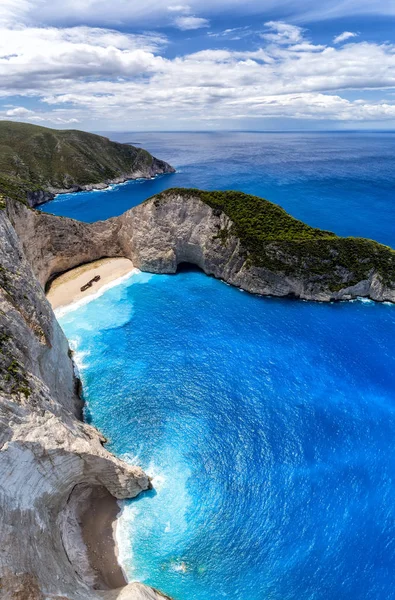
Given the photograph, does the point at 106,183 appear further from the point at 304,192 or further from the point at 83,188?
A: the point at 304,192

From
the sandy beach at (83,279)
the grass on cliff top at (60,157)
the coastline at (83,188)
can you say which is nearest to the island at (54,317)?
the sandy beach at (83,279)

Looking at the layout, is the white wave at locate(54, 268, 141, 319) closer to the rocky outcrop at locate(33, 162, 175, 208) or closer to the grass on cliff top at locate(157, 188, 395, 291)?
the grass on cliff top at locate(157, 188, 395, 291)

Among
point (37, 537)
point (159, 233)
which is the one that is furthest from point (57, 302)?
point (37, 537)

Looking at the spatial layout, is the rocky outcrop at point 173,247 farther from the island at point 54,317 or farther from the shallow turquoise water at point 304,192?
the shallow turquoise water at point 304,192

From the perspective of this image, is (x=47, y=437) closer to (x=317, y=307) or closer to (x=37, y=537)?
(x=37, y=537)

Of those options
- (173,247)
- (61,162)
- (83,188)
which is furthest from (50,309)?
(61,162)

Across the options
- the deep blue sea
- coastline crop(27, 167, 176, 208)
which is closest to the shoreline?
the deep blue sea

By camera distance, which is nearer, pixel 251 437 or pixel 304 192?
pixel 251 437
